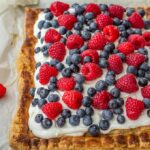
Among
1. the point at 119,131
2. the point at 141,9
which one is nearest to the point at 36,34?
the point at 141,9

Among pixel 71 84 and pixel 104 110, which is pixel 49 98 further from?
pixel 104 110

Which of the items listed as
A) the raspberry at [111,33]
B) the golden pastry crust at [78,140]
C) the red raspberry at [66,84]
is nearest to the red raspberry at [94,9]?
the raspberry at [111,33]

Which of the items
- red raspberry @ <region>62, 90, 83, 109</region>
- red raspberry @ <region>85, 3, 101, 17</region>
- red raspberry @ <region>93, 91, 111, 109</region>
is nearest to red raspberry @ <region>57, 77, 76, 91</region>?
red raspberry @ <region>62, 90, 83, 109</region>

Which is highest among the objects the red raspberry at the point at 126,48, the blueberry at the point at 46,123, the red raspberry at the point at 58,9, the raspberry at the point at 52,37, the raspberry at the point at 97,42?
the red raspberry at the point at 58,9

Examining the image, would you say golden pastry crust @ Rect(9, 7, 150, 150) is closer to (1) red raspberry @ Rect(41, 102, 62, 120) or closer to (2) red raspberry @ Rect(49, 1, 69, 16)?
(1) red raspberry @ Rect(41, 102, 62, 120)

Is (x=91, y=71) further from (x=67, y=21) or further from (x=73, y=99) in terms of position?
(x=67, y=21)

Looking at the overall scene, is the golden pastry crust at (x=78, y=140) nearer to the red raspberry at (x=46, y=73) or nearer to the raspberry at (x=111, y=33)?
the red raspberry at (x=46, y=73)

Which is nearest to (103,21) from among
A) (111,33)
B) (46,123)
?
(111,33)
